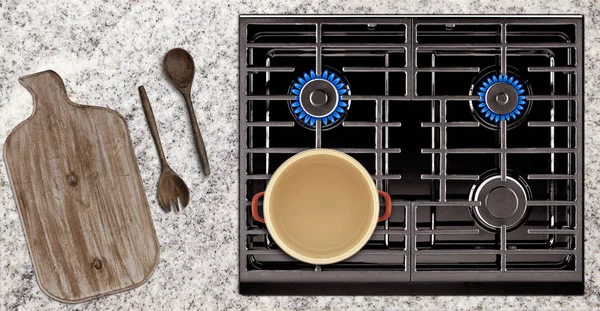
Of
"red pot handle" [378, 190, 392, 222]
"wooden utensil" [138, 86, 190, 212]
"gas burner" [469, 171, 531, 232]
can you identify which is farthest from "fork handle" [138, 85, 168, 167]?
"gas burner" [469, 171, 531, 232]

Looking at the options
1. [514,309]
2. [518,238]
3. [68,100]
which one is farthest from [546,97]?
[68,100]

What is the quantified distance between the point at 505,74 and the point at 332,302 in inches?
18.2

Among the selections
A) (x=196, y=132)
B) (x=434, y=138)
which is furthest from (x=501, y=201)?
(x=196, y=132)

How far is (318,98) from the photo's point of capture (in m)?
0.78

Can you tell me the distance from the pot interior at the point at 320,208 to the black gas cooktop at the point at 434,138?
2.2 inches

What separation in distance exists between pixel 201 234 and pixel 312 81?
31 centimetres

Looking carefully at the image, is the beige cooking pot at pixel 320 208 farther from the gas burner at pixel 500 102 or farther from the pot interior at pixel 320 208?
the gas burner at pixel 500 102

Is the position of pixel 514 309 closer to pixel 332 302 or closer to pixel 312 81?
pixel 332 302

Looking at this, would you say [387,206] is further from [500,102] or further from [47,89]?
[47,89]

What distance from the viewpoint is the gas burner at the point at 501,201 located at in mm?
786

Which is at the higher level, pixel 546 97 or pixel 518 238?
pixel 546 97

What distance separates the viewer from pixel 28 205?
80 centimetres

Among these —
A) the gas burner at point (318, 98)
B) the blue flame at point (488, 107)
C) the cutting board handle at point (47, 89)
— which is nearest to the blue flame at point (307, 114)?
the gas burner at point (318, 98)

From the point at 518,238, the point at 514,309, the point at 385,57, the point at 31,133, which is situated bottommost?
the point at 514,309
